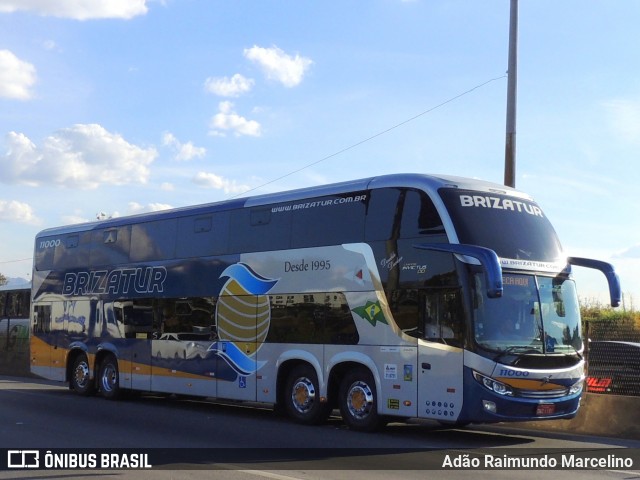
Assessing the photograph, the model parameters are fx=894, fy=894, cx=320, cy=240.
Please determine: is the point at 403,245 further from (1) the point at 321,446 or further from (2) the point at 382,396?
(1) the point at 321,446

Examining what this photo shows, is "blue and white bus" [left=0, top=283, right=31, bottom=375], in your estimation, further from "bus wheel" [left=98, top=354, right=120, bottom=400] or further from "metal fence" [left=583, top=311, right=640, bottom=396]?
"metal fence" [left=583, top=311, right=640, bottom=396]

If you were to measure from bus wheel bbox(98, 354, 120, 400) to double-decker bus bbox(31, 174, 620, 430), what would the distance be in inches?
4.7

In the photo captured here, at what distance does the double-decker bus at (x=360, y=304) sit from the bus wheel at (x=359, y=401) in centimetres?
3

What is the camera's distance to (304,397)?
54.8 feet

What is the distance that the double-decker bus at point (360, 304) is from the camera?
45.3 ft

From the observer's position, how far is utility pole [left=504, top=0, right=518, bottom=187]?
1898 centimetres

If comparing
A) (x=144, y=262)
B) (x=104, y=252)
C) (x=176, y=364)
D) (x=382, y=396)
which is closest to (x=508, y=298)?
(x=382, y=396)

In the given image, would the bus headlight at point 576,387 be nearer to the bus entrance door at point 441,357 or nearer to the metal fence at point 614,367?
the bus entrance door at point 441,357

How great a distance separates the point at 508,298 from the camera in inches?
551

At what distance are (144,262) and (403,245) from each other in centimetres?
824

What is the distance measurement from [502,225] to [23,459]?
8017 mm

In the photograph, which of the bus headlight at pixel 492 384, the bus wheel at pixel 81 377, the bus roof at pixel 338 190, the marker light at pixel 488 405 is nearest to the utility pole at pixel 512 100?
the bus roof at pixel 338 190

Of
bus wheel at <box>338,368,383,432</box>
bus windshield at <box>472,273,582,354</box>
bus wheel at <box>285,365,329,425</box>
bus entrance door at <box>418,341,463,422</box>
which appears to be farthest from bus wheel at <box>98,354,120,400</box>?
bus windshield at <box>472,273,582,354</box>

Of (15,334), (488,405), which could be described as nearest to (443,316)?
(488,405)
